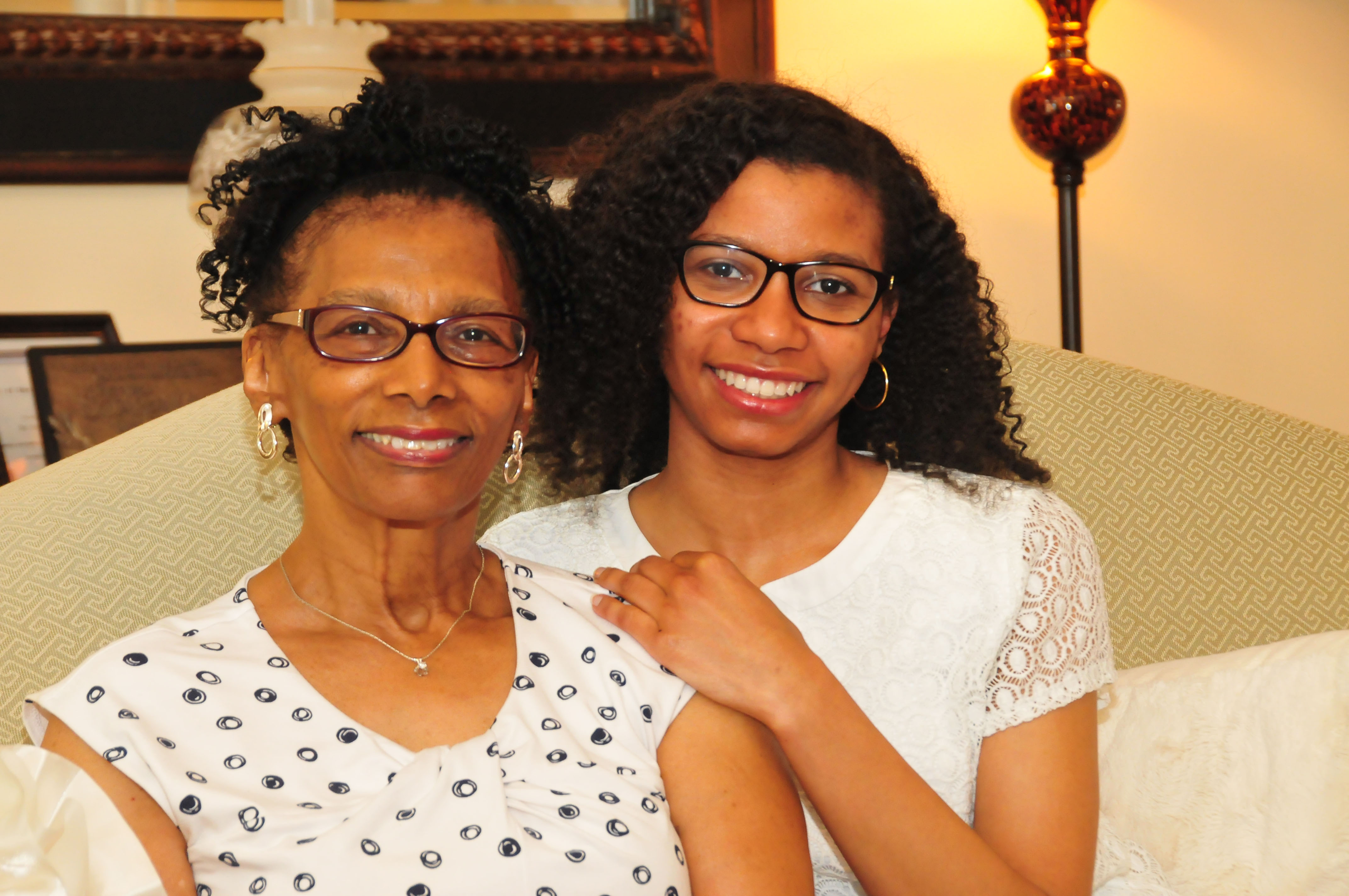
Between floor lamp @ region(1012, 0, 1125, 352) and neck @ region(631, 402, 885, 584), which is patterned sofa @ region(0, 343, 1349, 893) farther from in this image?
floor lamp @ region(1012, 0, 1125, 352)

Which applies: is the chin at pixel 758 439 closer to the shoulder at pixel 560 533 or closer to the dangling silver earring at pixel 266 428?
the shoulder at pixel 560 533

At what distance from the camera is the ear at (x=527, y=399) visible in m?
1.38

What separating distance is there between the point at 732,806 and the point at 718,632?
19 centimetres

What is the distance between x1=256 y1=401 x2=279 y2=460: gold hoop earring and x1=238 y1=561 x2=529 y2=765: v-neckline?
128 millimetres

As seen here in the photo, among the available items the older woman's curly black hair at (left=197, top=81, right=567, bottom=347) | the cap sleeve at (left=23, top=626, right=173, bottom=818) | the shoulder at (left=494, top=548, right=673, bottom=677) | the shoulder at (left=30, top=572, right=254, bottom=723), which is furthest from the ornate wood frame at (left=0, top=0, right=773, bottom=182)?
the cap sleeve at (left=23, top=626, right=173, bottom=818)

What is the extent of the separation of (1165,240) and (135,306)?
217 centimetres

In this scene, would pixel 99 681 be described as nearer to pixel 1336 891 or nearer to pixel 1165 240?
pixel 1336 891

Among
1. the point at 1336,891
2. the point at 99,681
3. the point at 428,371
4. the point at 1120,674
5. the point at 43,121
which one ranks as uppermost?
the point at 43,121

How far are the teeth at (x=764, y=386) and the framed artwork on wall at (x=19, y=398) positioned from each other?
1.09m

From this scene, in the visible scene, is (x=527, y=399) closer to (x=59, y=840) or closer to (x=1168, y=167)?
(x=59, y=840)

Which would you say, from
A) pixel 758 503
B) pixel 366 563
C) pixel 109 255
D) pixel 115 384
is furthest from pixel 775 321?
pixel 109 255

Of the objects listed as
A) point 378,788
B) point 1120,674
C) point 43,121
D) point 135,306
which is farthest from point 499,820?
point 43,121

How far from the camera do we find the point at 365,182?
4.37ft

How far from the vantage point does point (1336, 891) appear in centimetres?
150
